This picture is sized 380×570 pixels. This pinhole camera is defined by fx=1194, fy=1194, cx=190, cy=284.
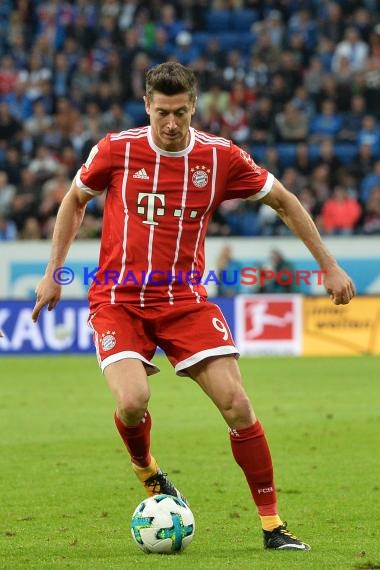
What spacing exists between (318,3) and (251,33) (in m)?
1.52

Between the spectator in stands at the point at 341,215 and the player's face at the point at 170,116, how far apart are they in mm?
14481

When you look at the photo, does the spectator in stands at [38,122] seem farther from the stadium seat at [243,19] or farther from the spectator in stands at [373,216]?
the spectator in stands at [373,216]

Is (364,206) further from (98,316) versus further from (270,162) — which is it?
(98,316)

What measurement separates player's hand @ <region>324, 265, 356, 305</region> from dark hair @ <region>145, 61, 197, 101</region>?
1192 mm

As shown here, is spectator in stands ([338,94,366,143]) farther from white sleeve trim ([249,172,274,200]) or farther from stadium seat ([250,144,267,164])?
white sleeve trim ([249,172,274,200])

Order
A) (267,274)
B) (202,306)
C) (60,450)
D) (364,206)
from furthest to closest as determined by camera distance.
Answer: (364,206), (267,274), (60,450), (202,306)

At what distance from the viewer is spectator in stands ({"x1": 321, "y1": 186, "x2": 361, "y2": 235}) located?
816 inches

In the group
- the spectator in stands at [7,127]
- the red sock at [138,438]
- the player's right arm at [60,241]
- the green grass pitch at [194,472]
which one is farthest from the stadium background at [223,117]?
the player's right arm at [60,241]

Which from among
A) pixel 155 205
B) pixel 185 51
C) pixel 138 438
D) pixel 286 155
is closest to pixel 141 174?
pixel 155 205

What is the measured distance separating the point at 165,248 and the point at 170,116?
72cm

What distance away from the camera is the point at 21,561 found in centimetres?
589

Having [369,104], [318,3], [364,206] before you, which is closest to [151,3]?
[318,3]

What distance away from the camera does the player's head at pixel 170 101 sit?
20.5 feet

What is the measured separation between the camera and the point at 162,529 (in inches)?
242
